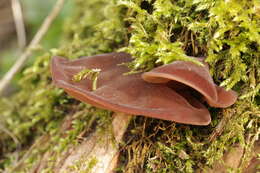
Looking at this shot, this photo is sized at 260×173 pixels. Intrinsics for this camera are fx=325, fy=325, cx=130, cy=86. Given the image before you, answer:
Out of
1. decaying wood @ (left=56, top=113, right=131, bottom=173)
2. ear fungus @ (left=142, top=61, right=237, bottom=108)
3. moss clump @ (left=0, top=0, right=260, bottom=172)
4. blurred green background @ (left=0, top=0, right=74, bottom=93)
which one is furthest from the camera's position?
blurred green background @ (left=0, top=0, right=74, bottom=93)

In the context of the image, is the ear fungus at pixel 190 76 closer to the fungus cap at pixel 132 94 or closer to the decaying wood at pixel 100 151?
the fungus cap at pixel 132 94

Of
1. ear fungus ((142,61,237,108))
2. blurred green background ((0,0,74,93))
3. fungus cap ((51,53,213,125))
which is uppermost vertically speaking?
ear fungus ((142,61,237,108))

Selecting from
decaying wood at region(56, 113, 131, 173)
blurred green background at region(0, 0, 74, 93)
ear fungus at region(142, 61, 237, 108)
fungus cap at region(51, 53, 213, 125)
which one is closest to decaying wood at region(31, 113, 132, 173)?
decaying wood at region(56, 113, 131, 173)

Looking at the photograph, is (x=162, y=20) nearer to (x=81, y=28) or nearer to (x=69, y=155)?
(x=69, y=155)

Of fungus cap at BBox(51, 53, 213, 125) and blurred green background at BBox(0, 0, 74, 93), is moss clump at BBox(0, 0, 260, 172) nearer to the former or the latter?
fungus cap at BBox(51, 53, 213, 125)

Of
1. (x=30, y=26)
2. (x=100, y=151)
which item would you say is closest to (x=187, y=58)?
(x=100, y=151)

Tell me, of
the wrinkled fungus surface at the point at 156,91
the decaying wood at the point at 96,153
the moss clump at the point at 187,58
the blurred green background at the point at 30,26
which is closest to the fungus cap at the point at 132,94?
the wrinkled fungus surface at the point at 156,91

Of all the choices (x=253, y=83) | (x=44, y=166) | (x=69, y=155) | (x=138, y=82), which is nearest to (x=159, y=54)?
(x=138, y=82)

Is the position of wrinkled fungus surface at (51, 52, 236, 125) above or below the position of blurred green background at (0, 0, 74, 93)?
above

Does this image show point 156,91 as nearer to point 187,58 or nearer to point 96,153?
point 187,58
